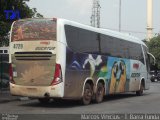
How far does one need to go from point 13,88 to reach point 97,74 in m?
3.99

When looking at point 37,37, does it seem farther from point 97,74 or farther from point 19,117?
point 19,117

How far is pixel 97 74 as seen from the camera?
21.5 meters

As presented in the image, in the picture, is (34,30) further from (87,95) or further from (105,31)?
(105,31)

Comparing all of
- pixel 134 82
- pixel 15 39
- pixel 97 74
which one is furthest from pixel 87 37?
pixel 134 82

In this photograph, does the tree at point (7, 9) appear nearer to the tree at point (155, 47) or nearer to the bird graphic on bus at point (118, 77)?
the bird graphic on bus at point (118, 77)

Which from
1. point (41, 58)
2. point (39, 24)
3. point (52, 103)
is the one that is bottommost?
point (52, 103)

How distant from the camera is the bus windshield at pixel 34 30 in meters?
19.0

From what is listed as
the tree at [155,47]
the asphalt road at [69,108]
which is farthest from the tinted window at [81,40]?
the tree at [155,47]

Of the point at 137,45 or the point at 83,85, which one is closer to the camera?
the point at 83,85

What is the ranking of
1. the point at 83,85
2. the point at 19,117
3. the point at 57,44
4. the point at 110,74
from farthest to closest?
the point at 110,74 < the point at 83,85 < the point at 57,44 < the point at 19,117

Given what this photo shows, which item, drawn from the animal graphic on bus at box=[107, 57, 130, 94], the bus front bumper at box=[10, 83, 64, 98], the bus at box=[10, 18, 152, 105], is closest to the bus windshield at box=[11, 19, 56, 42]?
the bus at box=[10, 18, 152, 105]

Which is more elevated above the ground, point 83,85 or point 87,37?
point 87,37

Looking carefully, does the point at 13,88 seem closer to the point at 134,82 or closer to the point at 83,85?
the point at 83,85

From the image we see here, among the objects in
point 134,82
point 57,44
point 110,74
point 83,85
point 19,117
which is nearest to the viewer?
point 19,117
